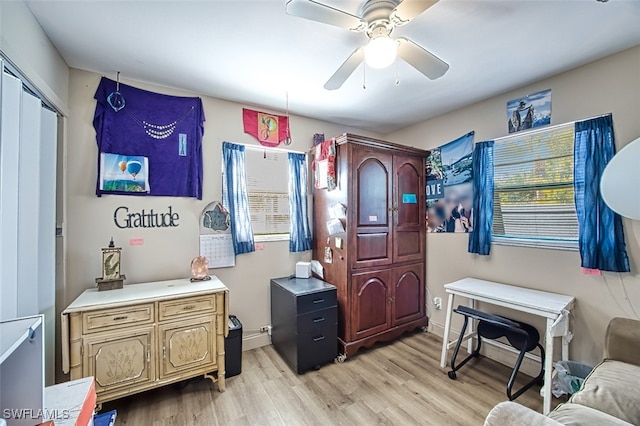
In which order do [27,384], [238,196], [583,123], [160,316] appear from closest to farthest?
[27,384], [160,316], [583,123], [238,196]

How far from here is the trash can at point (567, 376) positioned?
77.5 inches

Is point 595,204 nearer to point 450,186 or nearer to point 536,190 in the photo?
point 536,190

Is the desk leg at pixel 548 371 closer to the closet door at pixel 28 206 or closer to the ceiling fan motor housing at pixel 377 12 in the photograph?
the ceiling fan motor housing at pixel 377 12

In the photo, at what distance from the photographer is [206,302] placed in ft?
6.91

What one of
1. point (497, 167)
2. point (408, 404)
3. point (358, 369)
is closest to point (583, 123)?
point (497, 167)

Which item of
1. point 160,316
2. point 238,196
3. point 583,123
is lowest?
point 160,316

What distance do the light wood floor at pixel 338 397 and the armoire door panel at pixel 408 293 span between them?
52cm

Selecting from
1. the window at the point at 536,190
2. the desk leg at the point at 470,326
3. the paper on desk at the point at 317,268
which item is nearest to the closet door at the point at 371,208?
the paper on desk at the point at 317,268

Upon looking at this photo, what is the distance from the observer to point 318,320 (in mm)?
2494

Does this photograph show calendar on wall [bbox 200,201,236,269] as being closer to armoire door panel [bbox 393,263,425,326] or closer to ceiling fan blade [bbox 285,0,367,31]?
armoire door panel [bbox 393,263,425,326]

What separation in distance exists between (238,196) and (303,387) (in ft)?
5.95

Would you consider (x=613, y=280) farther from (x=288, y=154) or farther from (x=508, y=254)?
(x=288, y=154)

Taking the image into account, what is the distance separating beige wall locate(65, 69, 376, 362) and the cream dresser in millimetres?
238

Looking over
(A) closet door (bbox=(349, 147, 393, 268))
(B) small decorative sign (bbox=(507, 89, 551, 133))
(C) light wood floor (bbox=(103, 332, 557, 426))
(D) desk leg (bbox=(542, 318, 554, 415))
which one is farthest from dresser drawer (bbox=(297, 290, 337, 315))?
(B) small decorative sign (bbox=(507, 89, 551, 133))
